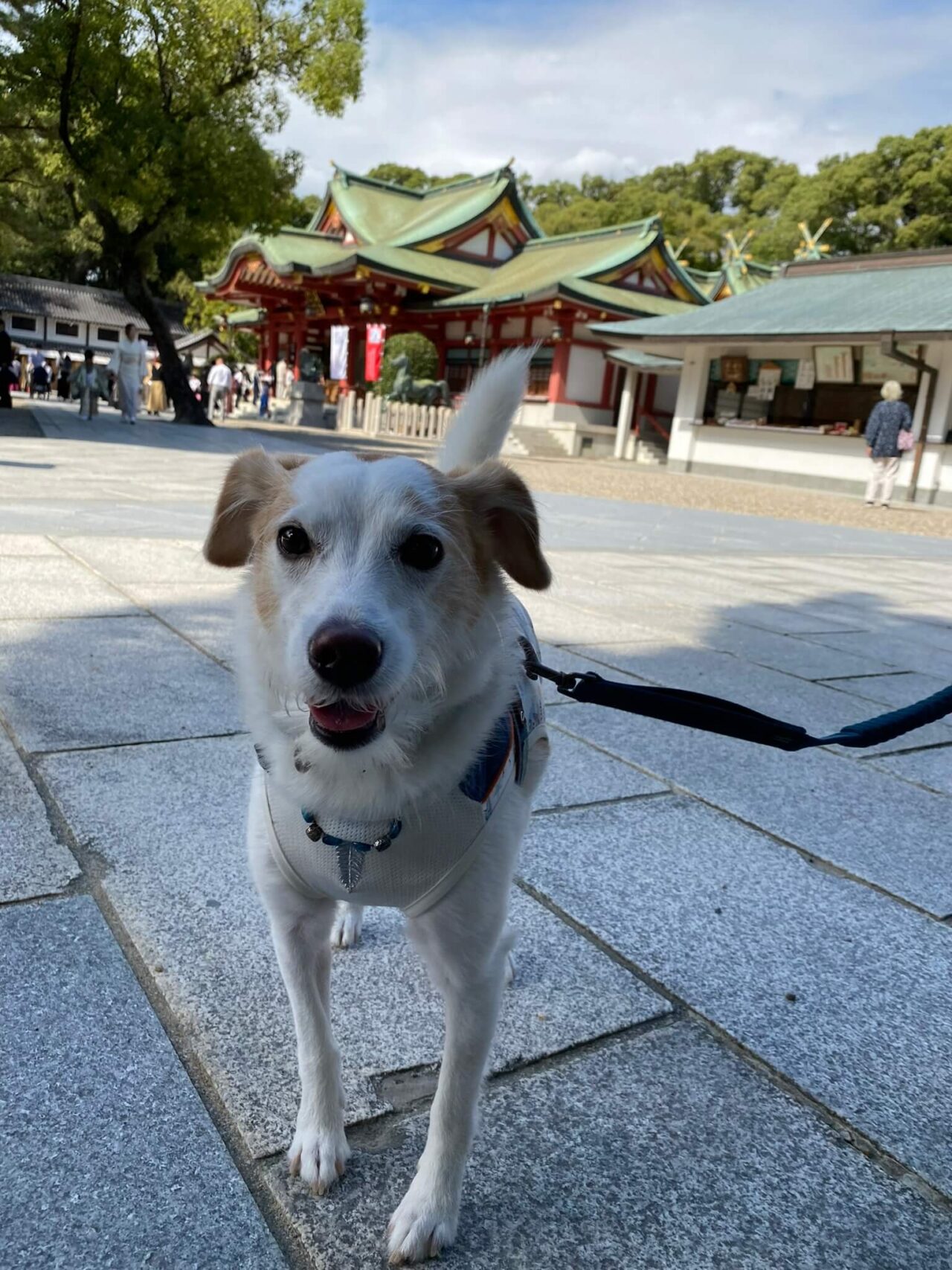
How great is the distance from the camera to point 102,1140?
1593 millimetres

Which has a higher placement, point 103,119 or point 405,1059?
point 103,119

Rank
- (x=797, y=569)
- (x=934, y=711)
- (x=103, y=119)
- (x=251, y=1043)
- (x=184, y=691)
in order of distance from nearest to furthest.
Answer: (x=251, y=1043) → (x=934, y=711) → (x=184, y=691) → (x=797, y=569) → (x=103, y=119)

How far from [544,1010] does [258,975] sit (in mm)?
675

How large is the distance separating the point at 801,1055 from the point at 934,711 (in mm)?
869

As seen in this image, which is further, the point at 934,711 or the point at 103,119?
the point at 103,119

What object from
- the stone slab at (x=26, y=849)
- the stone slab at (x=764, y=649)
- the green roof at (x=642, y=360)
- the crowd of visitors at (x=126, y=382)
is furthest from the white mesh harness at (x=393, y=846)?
the green roof at (x=642, y=360)

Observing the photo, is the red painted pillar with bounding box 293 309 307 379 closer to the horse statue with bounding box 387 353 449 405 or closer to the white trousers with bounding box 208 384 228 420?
the white trousers with bounding box 208 384 228 420

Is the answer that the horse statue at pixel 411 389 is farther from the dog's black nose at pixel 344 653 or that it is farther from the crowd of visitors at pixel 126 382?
the dog's black nose at pixel 344 653

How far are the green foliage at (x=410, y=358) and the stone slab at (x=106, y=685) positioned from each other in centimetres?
2452

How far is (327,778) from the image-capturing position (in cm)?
165

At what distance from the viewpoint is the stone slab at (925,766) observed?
3729 mm

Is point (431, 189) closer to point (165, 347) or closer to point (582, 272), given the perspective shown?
point (582, 272)

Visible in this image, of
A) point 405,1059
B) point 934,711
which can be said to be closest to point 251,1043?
point 405,1059

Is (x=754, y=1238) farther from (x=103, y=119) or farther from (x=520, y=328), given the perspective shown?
(x=520, y=328)
